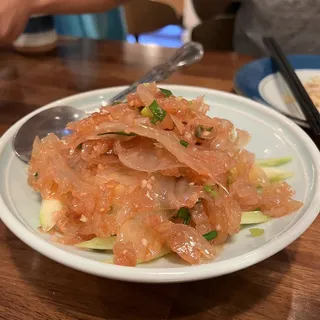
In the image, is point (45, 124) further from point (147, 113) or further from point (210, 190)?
point (210, 190)

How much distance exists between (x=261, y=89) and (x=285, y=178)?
565mm

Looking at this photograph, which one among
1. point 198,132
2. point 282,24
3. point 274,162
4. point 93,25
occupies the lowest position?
point 93,25

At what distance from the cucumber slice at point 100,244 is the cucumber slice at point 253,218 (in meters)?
0.22

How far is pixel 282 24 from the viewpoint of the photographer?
194 centimetres

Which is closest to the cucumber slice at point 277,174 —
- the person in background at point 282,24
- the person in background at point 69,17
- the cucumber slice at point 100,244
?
the cucumber slice at point 100,244

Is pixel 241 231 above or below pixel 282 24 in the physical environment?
above

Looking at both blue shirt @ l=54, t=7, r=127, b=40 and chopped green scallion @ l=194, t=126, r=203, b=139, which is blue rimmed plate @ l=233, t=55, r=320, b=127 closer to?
chopped green scallion @ l=194, t=126, r=203, b=139

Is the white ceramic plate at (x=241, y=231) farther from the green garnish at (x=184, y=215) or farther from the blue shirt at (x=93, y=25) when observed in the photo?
the blue shirt at (x=93, y=25)

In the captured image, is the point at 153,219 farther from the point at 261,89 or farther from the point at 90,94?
the point at 261,89

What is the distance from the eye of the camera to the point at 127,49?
181 cm

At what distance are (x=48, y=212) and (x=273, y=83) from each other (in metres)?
0.93

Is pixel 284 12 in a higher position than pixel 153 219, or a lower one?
lower

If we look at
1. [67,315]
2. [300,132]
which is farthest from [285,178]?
[67,315]

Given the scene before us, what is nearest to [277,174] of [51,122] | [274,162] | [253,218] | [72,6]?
[274,162]
